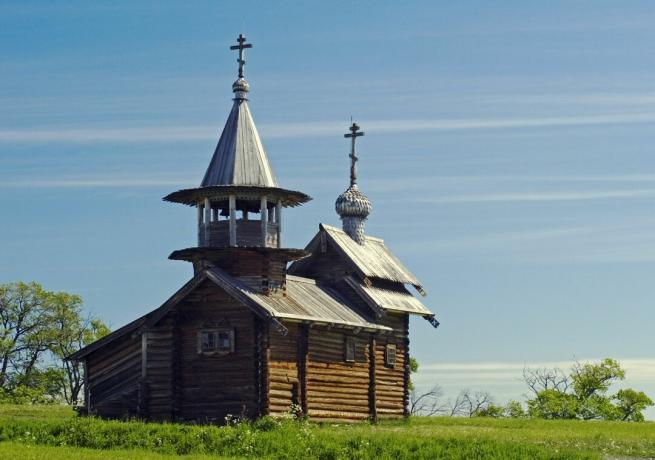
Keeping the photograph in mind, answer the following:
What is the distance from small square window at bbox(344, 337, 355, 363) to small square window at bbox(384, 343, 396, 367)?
4051 millimetres

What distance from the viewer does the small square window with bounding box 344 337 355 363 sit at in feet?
154

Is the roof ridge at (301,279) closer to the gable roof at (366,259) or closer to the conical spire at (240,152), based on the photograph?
the gable roof at (366,259)

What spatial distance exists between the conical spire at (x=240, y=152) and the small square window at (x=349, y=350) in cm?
693

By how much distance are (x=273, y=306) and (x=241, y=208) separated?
179 inches

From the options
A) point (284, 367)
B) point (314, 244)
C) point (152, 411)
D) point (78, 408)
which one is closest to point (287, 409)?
point (284, 367)

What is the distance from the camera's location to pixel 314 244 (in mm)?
52656

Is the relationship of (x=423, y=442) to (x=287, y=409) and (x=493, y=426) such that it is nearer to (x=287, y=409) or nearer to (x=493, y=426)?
(x=287, y=409)

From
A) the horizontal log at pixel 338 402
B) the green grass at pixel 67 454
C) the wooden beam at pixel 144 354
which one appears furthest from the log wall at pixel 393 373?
the green grass at pixel 67 454

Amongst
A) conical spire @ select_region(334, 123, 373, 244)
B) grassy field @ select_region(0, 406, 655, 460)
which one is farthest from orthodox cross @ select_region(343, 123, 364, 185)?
grassy field @ select_region(0, 406, 655, 460)

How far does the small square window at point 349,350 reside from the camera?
1852 inches

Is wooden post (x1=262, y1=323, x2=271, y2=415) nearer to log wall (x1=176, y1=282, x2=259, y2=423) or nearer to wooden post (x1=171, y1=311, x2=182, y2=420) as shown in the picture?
log wall (x1=176, y1=282, x2=259, y2=423)

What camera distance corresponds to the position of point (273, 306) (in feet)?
140

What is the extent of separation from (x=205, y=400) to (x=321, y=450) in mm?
10232

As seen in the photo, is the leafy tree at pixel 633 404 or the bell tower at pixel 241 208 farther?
the leafy tree at pixel 633 404
